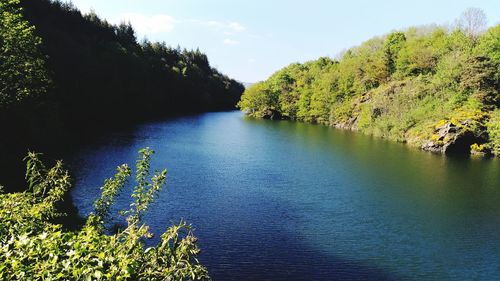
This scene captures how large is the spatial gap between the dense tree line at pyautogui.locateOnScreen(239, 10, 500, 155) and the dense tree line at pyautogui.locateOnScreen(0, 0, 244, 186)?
34.9 m

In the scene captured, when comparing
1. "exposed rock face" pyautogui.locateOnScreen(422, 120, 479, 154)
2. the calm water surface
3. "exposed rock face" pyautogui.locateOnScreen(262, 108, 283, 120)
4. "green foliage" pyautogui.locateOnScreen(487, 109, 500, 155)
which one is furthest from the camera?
"exposed rock face" pyautogui.locateOnScreen(262, 108, 283, 120)

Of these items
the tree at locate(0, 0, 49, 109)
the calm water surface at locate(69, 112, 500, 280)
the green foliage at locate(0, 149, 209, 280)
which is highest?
the tree at locate(0, 0, 49, 109)

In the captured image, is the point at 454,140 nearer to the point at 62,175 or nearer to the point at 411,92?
the point at 411,92

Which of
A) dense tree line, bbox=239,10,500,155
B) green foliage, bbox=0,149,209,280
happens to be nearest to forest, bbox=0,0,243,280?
green foliage, bbox=0,149,209,280

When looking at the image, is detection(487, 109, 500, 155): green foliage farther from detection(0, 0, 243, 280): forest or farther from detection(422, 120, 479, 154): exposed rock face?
detection(0, 0, 243, 280): forest

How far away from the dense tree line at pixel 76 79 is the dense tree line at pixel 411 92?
115 ft

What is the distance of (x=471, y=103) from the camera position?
7494cm

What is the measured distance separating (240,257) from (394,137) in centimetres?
6558

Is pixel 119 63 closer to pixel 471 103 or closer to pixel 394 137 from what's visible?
pixel 394 137

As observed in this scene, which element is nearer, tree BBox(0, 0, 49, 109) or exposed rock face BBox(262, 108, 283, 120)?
tree BBox(0, 0, 49, 109)

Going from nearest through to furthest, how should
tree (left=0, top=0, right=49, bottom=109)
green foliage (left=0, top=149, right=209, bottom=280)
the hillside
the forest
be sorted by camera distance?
1. green foliage (left=0, top=149, right=209, bottom=280)
2. the forest
3. tree (left=0, top=0, right=49, bottom=109)
4. the hillside

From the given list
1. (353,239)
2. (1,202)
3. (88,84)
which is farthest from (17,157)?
(88,84)

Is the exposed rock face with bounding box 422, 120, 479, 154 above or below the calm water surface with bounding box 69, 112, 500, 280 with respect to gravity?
above

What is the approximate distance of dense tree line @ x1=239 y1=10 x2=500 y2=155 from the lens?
70938mm
